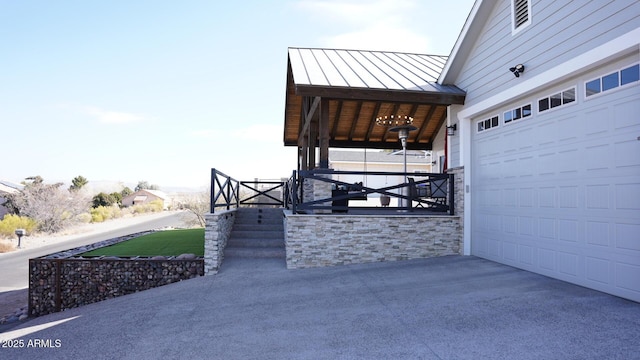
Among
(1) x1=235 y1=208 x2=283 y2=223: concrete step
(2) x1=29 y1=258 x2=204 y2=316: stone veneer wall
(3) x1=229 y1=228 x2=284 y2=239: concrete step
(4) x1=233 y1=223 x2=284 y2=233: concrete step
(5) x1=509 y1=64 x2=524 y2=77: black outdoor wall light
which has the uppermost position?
(5) x1=509 y1=64 x2=524 y2=77: black outdoor wall light

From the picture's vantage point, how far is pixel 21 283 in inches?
451

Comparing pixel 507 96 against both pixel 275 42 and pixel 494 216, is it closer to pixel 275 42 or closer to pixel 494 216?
pixel 494 216

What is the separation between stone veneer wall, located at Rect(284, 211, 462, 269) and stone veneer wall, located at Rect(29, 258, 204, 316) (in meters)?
2.81

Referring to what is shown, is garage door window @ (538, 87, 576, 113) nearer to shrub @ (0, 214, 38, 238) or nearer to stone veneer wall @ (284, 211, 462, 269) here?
stone veneer wall @ (284, 211, 462, 269)

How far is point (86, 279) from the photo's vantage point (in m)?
8.10

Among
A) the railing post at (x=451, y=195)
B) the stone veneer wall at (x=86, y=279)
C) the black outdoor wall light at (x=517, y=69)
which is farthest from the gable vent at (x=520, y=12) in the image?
the stone veneer wall at (x=86, y=279)

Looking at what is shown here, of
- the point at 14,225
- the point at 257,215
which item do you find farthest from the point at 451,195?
the point at 14,225

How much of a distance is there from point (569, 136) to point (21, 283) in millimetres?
14987

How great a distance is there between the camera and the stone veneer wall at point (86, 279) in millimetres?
8023

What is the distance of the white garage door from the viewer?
467cm

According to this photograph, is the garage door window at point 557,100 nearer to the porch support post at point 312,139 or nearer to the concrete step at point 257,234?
the porch support post at point 312,139

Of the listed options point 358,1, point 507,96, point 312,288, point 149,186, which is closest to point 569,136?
point 507,96

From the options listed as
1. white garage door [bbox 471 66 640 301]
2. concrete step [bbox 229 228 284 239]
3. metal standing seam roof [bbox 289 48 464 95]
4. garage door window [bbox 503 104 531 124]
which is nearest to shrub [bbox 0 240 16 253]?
concrete step [bbox 229 228 284 239]

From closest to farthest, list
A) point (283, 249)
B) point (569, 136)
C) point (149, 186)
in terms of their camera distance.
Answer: point (569, 136)
point (283, 249)
point (149, 186)
